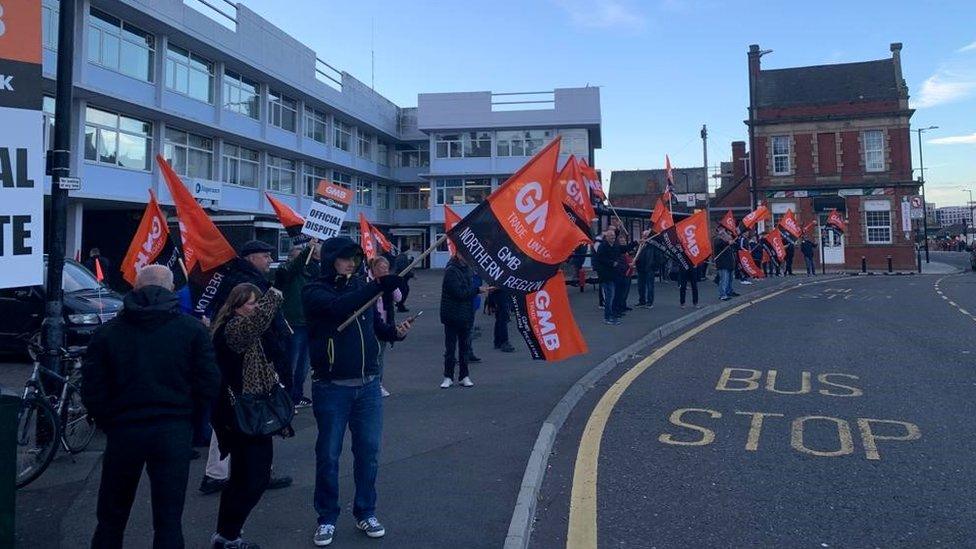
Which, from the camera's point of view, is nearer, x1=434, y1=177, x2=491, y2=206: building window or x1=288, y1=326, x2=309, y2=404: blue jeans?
x1=288, y1=326, x2=309, y2=404: blue jeans

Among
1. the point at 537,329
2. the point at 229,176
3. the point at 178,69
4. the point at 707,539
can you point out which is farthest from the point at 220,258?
the point at 229,176

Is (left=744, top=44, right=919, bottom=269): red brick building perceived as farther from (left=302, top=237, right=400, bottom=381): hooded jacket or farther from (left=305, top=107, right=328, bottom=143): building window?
(left=302, top=237, right=400, bottom=381): hooded jacket

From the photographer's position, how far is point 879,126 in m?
44.6

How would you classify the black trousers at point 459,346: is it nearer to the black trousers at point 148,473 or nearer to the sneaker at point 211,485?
the sneaker at point 211,485

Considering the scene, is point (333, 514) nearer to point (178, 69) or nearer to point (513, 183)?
point (513, 183)

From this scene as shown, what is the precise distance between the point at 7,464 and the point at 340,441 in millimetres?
1783

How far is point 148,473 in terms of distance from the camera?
3326 mm

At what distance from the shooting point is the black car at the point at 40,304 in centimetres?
973

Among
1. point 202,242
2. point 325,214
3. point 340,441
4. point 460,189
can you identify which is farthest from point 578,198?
point 460,189

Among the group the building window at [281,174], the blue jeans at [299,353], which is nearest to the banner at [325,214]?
the blue jeans at [299,353]

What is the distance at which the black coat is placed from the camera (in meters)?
8.12

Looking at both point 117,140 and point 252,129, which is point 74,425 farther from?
point 252,129

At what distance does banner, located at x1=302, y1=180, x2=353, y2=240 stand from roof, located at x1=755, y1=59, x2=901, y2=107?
45.6 metres

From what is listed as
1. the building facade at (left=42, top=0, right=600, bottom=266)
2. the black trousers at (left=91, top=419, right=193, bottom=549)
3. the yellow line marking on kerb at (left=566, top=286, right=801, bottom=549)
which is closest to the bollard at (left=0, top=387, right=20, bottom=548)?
the black trousers at (left=91, top=419, right=193, bottom=549)
